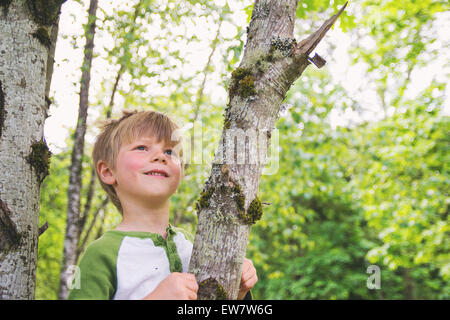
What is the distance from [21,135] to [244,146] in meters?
1.25

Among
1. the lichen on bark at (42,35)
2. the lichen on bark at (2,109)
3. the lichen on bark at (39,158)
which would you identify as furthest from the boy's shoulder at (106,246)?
the lichen on bark at (42,35)

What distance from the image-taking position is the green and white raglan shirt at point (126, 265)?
5.35 feet

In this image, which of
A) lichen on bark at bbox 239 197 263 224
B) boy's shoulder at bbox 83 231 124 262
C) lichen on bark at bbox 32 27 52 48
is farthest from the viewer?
lichen on bark at bbox 32 27 52 48

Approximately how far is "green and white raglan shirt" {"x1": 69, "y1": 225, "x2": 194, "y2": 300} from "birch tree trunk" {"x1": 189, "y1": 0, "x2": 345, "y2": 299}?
0.32m

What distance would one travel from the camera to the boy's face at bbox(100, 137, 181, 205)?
1.96 metres

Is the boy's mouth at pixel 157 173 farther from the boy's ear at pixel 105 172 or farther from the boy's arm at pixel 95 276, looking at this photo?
the boy's arm at pixel 95 276

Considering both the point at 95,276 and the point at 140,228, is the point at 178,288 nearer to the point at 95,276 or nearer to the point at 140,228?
the point at 95,276

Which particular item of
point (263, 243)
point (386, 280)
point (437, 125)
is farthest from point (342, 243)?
point (437, 125)

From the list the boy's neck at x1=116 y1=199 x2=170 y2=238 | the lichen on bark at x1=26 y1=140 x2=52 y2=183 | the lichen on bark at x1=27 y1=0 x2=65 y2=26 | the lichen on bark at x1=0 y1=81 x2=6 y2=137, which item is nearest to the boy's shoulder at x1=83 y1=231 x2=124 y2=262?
the boy's neck at x1=116 y1=199 x2=170 y2=238

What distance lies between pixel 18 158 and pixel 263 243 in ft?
40.0

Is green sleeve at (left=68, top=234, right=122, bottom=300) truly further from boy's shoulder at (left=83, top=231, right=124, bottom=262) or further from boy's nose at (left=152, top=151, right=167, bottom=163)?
boy's nose at (left=152, top=151, right=167, bottom=163)

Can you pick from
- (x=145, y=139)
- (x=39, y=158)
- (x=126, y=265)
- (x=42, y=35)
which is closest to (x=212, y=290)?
(x=126, y=265)

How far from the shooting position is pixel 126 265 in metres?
1.74
